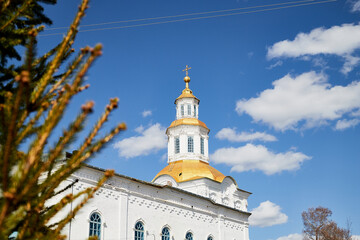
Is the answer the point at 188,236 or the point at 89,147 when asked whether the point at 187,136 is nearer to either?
A: the point at 188,236

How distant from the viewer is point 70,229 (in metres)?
17.5

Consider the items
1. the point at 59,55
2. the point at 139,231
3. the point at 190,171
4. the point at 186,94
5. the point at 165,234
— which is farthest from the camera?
the point at 186,94

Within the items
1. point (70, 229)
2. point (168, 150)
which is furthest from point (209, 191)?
point (70, 229)

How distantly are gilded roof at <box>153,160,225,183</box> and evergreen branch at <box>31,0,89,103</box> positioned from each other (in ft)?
95.5

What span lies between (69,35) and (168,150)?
3237 centimetres

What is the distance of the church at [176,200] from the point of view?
19.3 m

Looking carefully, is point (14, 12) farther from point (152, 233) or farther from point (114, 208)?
point (152, 233)

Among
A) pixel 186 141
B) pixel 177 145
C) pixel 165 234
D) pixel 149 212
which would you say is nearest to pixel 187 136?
pixel 186 141

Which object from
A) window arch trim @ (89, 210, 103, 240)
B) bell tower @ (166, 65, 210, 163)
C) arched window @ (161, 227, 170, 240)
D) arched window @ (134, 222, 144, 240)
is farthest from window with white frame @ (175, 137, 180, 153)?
window arch trim @ (89, 210, 103, 240)

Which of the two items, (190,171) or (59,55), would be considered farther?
(190,171)

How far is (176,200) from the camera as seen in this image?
2427cm

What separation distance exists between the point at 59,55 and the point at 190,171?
3004 cm

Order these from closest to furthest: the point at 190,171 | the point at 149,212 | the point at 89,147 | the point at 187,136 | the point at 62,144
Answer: the point at 62,144, the point at 89,147, the point at 149,212, the point at 190,171, the point at 187,136

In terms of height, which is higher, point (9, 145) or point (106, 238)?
point (106, 238)
